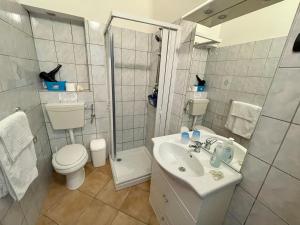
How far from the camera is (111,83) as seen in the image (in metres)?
1.56

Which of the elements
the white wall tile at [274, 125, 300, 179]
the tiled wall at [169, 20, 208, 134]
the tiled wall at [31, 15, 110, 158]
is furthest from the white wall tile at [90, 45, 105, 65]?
the white wall tile at [274, 125, 300, 179]

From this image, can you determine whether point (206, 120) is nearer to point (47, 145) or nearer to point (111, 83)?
point (111, 83)

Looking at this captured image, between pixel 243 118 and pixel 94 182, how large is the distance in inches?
73.8

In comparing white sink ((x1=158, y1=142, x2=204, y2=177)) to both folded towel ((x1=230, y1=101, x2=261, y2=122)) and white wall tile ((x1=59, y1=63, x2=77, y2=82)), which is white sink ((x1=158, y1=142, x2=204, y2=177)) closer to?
folded towel ((x1=230, y1=101, x2=261, y2=122))

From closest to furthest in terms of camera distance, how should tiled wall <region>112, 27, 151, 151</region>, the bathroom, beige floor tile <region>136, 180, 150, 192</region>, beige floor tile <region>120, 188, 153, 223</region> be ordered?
the bathroom
beige floor tile <region>120, 188, 153, 223</region>
beige floor tile <region>136, 180, 150, 192</region>
tiled wall <region>112, 27, 151, 151</region>

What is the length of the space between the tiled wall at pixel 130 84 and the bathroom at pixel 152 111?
2 centimetres

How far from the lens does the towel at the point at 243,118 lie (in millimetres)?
778

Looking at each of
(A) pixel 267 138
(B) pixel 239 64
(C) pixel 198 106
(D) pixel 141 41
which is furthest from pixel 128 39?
(A) pixel 267 138

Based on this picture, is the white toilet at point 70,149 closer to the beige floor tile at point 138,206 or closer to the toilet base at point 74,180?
the toilet base at point 74,180

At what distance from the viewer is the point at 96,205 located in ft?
A: 4.74

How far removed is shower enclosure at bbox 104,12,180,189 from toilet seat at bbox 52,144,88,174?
0.44m

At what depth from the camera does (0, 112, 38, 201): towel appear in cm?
79

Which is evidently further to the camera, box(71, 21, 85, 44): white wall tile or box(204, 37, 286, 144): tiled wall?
box(71, 21, 85, 44): white wall tile

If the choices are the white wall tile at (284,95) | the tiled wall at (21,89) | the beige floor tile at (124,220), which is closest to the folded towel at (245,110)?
the white wall tile at (284,95)
